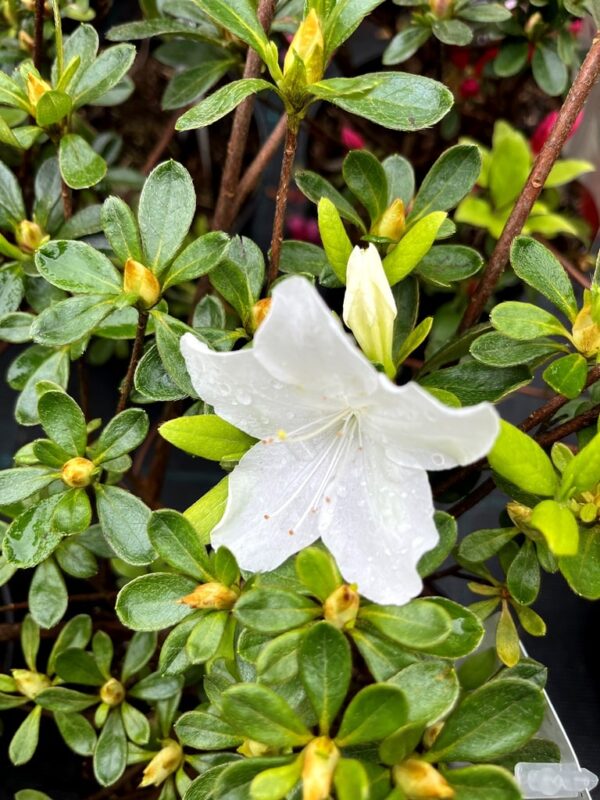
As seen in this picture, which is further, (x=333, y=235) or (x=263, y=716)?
(x=333, y=235)

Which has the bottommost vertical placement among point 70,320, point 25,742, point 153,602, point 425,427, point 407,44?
point 25,742

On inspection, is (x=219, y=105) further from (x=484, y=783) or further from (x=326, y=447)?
(x=484, y=783)

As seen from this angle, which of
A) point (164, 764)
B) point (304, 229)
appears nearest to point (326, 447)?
point (164, 764)

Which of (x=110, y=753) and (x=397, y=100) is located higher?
(x=397, y=100)

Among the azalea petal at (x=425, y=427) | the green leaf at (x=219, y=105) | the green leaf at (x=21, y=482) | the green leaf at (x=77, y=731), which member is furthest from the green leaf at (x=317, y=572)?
the green leaf at (x=77, y=731)

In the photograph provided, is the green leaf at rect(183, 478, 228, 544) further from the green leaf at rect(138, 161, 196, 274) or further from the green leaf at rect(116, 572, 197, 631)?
the green leaf at rect(138, 161, 196, 274)

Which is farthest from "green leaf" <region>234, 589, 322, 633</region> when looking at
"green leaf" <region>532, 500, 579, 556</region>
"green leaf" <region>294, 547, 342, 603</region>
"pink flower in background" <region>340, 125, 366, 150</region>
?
"pink flower in background" <region>340, 125, 366, 150</region>

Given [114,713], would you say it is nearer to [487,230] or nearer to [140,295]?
[140,295]
